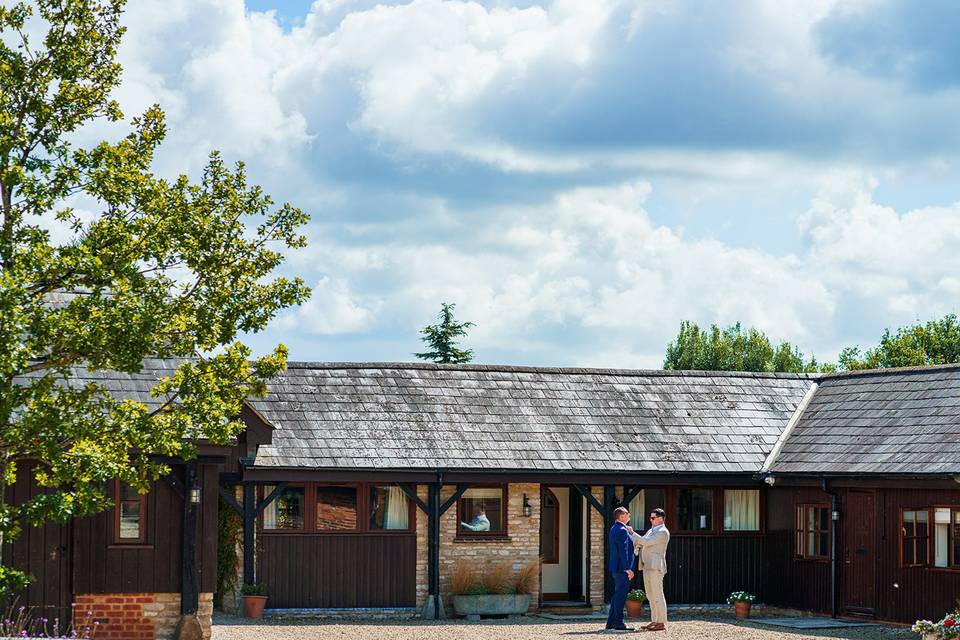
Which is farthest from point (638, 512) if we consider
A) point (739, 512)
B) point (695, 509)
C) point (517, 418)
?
point (517, 418)

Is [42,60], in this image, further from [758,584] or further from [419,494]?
[758,584]

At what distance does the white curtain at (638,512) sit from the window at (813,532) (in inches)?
96.8

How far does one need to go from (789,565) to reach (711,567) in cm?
125

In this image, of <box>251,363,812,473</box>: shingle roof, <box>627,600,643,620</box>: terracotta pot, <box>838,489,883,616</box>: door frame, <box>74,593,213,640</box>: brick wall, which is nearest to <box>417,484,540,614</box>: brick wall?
<box>251,363,812,473</box>: shingle roof

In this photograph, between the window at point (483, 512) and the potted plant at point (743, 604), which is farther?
the potted plant at point (743, 604)

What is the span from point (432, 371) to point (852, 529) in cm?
724

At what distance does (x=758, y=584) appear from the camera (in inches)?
970

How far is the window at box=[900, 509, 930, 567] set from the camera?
2136cm

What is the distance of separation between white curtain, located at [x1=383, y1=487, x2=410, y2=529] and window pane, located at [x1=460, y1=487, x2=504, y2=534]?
2.96ft

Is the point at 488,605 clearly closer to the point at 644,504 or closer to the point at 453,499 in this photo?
the point at 453,499

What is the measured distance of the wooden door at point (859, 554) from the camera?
22.3 m

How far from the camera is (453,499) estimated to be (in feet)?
75.2

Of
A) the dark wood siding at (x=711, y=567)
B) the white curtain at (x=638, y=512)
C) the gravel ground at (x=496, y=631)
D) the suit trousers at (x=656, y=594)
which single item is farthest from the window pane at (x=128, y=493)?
the dark wood siding at (x=711, y=567)

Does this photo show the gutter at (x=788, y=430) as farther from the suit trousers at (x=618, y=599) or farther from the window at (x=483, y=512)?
the suit trousers at (x=618, y=599)
